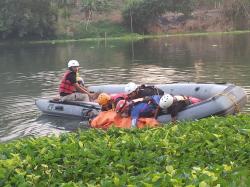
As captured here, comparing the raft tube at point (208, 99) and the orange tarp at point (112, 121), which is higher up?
the raft tube at point (208, 99)

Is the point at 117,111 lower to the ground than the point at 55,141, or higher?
lower

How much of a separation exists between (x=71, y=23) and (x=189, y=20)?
553 inches

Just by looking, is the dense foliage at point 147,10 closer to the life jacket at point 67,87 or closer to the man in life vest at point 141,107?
the life jacket at point 67,87

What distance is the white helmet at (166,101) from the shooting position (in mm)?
11812

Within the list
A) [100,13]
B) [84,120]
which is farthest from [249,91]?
[100,13]

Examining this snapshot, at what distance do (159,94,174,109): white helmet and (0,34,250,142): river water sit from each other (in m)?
3.07

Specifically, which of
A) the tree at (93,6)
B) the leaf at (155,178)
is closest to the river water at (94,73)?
the leaf at (155,178)

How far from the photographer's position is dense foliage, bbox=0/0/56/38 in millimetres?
53938

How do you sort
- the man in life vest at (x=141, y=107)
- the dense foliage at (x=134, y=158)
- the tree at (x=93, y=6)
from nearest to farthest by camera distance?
1. the dense foliage at (x=134, y=158)
2. the man in life vest at (x=141, y=107)
3. the tree at (x=93, y=6)

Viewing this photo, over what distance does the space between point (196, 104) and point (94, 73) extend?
554 inches

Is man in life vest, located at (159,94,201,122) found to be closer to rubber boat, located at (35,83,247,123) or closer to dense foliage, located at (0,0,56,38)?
rubber boat, located at (35,83,247,123)

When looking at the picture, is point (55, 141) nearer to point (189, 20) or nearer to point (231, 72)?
point (231, 72)

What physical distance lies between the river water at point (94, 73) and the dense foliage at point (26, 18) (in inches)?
617

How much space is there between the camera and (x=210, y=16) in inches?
2304
